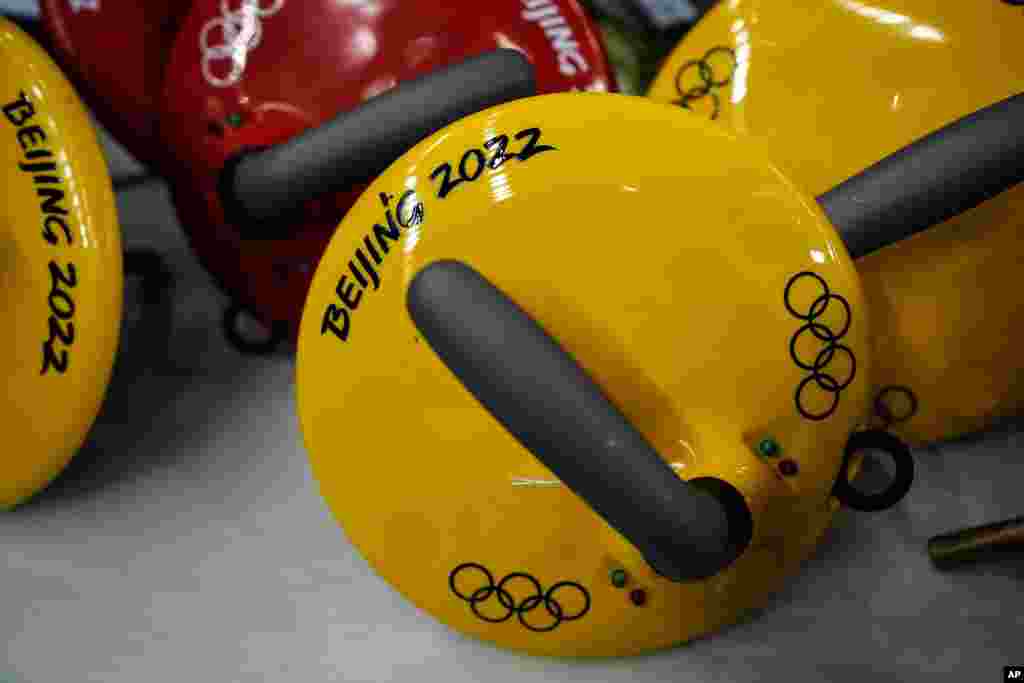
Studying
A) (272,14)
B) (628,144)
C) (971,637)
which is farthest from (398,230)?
(971,637)

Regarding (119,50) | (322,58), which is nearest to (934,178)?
(322,58)

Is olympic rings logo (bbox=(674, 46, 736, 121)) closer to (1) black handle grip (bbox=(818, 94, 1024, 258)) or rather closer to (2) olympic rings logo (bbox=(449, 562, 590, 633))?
(1) black handle grip (bbox=(818, 94, 1024, 258))

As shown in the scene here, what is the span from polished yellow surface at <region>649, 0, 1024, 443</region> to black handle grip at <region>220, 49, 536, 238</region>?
13cm

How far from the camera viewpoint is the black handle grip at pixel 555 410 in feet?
1.09

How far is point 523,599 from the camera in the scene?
1.32ft

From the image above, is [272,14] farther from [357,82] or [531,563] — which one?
[531,563]

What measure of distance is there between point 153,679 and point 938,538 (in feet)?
1.21

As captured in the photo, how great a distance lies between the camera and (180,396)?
58 centimetres

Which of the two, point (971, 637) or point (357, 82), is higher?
point (357, 82)

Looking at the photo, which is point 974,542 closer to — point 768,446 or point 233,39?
point 768,446

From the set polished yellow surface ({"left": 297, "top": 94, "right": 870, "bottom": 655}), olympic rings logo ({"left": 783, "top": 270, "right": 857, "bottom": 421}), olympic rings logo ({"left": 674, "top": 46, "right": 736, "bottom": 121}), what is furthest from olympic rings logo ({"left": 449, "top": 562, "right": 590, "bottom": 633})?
olympic rings logo ({"left": 674, "top": 46, "right": 736, "bottom": 121})

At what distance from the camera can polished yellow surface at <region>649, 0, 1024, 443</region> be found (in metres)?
0.45

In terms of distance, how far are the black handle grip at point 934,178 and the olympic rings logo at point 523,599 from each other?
189mm

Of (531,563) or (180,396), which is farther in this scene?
(180,396)
